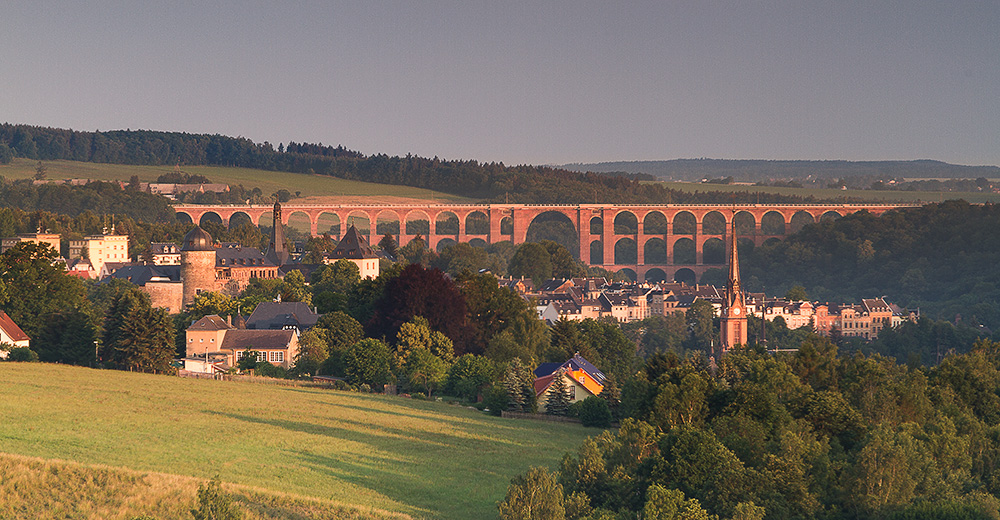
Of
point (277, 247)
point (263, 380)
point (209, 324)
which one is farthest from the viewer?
point (277, 247)

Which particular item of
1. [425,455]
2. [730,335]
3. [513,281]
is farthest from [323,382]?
[513,281]

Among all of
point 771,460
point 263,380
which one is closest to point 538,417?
point 263,380

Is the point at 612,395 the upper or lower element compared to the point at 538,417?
upper

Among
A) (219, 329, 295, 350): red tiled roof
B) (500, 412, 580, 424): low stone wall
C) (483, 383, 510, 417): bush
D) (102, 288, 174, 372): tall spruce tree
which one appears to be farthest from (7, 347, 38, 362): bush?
(500, 412, 580, 424): low stone wall

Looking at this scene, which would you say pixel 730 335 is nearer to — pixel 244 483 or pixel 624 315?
pixel 624 315

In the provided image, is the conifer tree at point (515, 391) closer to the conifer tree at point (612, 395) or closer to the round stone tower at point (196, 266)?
the conifer tree at point (612, 395)

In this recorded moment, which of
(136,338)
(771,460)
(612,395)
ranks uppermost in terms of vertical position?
(771,460)

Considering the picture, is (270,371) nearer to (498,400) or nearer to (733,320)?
(498,400)
